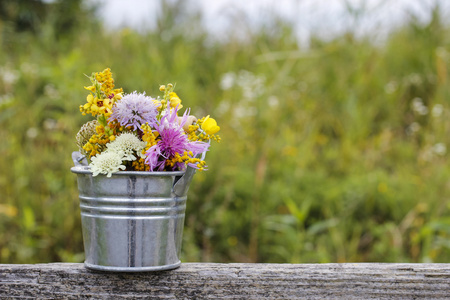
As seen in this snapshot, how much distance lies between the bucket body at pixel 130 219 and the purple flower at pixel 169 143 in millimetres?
46

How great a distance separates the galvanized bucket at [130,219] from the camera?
1301 millimetres

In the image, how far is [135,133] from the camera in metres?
1.37

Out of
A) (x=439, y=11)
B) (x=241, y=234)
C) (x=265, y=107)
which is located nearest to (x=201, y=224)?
(x=241, y=234)

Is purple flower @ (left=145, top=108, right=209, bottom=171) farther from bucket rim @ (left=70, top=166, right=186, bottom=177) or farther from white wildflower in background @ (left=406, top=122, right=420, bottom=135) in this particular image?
white wildflower in background @ (left=406, top=122, right=420, bottom=135)

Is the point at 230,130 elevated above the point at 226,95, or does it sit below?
below

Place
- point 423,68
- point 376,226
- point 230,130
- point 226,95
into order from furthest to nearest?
point 423,68 → point 226,95 → point 230,130 → point 376,226

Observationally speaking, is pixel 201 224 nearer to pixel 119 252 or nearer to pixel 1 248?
pixel 1 248

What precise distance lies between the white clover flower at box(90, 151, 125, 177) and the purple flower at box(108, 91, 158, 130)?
0.28 feet

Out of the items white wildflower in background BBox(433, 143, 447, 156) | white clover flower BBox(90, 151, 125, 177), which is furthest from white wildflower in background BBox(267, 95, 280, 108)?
white clover flower BBox(90, 151, 125, 177)

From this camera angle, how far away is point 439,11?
552cm

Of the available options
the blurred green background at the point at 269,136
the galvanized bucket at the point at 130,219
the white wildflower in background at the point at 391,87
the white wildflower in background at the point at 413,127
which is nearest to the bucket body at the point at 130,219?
the galvanized bucket at the point at 130,219

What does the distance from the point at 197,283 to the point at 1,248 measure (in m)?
2.27

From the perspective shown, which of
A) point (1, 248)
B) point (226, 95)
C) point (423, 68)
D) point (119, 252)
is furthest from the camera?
point (423, 68)

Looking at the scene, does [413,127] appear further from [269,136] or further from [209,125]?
[209,125]
